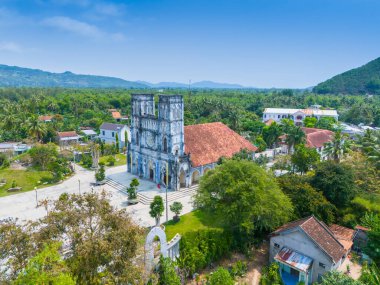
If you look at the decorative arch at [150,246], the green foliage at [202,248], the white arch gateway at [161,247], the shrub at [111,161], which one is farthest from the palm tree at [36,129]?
the decorative arch at [150,246]

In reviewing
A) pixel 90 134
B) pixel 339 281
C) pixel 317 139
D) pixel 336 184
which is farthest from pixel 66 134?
pixel 339 281

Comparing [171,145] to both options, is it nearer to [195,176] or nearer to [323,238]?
[195,176]

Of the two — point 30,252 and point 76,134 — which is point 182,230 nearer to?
point 30,252

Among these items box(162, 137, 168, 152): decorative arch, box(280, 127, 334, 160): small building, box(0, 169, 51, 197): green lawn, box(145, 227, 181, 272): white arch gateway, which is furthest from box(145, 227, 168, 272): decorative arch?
box(280, 127, 334, 160): small building

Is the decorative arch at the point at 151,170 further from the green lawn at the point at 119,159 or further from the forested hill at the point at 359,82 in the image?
the forested hill at the point at 359,82

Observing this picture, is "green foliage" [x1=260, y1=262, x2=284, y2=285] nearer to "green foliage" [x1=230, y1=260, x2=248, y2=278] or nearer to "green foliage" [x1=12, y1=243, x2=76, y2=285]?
"green foliage" [x1=230, y1=260, x2=248, y2=278]

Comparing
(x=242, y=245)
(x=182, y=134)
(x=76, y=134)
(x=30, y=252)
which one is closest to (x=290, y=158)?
(x=182, y=134)
